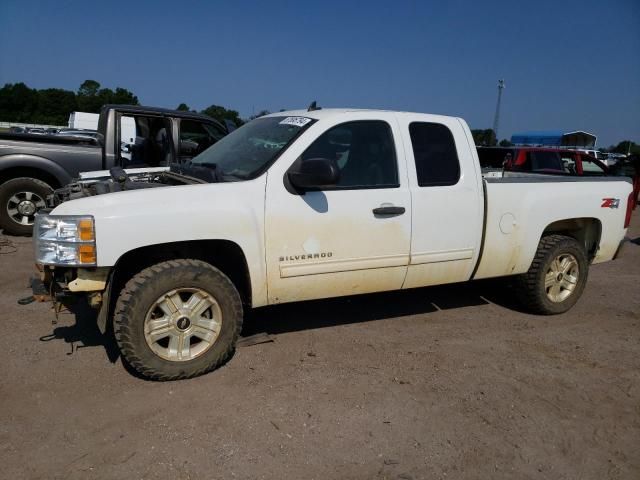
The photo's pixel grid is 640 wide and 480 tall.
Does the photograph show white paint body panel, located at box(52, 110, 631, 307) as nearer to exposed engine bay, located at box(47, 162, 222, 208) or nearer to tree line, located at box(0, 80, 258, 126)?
exposed engine bay, located at box(47, 162, 222, 208)

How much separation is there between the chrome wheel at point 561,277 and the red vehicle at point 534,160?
6034 mm

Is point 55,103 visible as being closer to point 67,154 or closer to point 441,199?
point 67,154

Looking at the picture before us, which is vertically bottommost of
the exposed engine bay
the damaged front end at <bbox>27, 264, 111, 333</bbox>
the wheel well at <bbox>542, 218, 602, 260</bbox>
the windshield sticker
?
the damaged front end at <bbox>27, 264, 111, 333</bbox>

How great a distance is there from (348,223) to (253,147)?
989mm

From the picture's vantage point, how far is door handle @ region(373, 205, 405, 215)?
150 inches

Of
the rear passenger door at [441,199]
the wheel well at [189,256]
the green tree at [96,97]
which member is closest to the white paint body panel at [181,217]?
the wheel well at [189,256]

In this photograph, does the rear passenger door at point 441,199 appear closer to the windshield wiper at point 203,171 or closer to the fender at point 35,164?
the windshield wiper at point 203,171

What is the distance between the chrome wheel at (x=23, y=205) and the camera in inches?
280

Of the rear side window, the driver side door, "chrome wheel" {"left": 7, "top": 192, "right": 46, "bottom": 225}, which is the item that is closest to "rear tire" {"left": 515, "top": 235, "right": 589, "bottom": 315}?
the rear side window

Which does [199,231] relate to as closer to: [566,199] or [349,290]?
[349,290]

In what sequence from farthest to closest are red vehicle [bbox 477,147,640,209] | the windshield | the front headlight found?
1. red vehicle [bbox 477,147,640,209]
2. the windshield
3. the front headlight

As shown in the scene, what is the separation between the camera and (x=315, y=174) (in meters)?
3.40

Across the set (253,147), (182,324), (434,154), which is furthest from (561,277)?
(182,324)

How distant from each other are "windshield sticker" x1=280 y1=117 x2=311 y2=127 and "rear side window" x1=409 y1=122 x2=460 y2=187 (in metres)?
0.86
